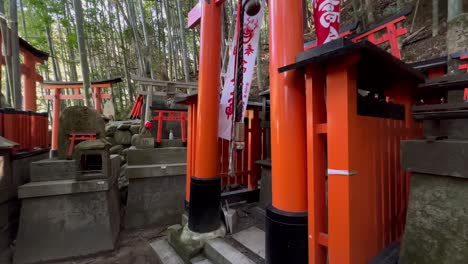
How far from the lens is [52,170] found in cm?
406

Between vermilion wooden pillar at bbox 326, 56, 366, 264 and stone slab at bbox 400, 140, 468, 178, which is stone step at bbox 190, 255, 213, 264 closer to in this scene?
vermilion wooden pillar at bbox 326, 56, 366, 264

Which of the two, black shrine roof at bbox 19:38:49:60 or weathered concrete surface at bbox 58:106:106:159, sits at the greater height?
black shrine roof at bbox 19:38:49:60

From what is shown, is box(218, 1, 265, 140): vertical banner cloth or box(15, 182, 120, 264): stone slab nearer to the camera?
box(218, 1, 265, 140): vertical banner cloth

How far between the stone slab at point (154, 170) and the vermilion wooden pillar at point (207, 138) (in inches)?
97.9

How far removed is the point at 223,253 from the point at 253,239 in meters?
0.40

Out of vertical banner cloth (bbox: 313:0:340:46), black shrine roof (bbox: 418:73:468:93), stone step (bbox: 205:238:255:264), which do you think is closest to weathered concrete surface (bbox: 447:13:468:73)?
black shrine roof (bbox: 418:73:468:93)

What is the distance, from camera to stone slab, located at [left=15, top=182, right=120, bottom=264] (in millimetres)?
3748

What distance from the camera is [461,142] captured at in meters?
1.05

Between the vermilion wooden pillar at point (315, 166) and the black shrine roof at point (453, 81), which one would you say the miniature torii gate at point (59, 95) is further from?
the black shrine roof at point (453, 81)

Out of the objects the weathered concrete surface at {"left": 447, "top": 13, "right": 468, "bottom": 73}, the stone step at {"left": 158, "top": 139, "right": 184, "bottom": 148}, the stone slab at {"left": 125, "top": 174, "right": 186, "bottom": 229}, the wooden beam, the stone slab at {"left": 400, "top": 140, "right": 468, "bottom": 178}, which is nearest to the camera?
the stone slab at {"left": 400, "top": 140, "right": 468, "bottom": 178}

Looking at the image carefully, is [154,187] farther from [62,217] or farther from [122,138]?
[122,138]

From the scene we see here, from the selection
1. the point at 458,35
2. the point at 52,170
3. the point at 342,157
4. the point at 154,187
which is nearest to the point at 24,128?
the point at 52,170

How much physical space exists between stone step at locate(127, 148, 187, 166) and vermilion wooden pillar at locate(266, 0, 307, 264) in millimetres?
4231

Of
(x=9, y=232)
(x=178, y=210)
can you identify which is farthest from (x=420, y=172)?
(x=9, y=232)
